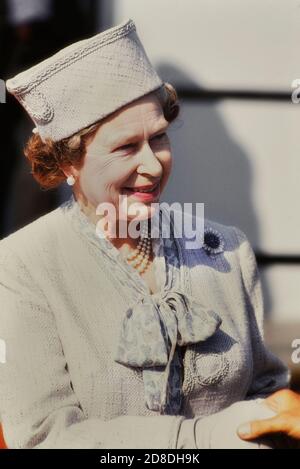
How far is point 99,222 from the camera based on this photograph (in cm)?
170

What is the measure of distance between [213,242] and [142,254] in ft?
0.53

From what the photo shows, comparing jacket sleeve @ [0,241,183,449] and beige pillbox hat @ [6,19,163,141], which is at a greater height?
beige pillbox hat @ [6,19,163,141]

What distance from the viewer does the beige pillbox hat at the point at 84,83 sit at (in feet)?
5.21

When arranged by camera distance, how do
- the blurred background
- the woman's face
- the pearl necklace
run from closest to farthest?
the woman's face → the pearl necklace → the blurred background

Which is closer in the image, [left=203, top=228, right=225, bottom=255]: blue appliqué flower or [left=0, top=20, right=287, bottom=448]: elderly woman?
[left=0, top=20, right=287, bottom=448]: elderly woman

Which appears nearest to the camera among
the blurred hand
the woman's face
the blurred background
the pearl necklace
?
the blurred hand

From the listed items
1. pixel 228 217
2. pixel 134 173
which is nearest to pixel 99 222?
pixel 134 173

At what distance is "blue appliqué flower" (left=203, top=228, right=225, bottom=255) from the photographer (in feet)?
5.88

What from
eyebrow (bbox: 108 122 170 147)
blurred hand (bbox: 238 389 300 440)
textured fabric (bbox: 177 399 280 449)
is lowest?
textured fabric (bbox: 177 399 280 449)

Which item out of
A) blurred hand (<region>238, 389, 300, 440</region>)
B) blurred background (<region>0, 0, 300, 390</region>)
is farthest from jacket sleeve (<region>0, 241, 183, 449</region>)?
blurred background (<region>0, 0, 300, 390</region>)

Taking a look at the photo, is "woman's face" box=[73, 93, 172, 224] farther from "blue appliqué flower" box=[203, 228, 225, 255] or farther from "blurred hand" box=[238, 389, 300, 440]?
"blurred hand" box=[238, 389, 300, 440]

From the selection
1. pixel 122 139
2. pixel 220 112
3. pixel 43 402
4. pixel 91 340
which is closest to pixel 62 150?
pixel 122 139

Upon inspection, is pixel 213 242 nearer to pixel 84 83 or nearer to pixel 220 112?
pixel 84 83
